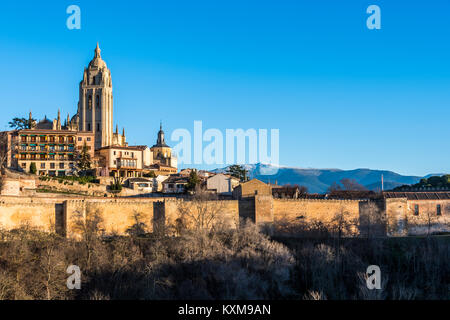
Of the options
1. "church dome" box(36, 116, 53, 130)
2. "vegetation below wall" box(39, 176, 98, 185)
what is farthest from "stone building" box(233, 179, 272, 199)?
"church dome" box(36, 116, 53, 130)

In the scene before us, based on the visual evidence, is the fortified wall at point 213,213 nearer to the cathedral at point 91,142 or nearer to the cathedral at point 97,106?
the cathedral at point 91,142

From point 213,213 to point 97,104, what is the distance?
42.1 m

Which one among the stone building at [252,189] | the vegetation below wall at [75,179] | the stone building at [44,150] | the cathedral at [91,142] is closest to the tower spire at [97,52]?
the cathedral at [91,142]

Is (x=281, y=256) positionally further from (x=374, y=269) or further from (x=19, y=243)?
(x=19, y=243)

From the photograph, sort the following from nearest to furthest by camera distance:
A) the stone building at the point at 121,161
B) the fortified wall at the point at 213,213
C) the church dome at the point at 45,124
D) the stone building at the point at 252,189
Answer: the fortified wall at the point at 213,213 < the stone building at the point at 252,189 < the stone building at the point at 121,161 < the church dome at the point at 45,124

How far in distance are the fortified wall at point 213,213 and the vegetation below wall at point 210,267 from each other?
1.12 meters

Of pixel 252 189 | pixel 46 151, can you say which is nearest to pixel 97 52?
pixel 46 151

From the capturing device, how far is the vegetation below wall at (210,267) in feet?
137

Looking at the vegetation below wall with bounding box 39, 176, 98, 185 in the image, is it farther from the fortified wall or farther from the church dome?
the church dome

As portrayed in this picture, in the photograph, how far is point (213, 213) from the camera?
175 feet

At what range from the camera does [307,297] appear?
43.2 metres

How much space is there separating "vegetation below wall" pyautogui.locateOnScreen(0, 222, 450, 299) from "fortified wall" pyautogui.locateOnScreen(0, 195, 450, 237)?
112 centimetres

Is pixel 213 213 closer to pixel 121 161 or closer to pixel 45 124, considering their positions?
pixel 121 161
